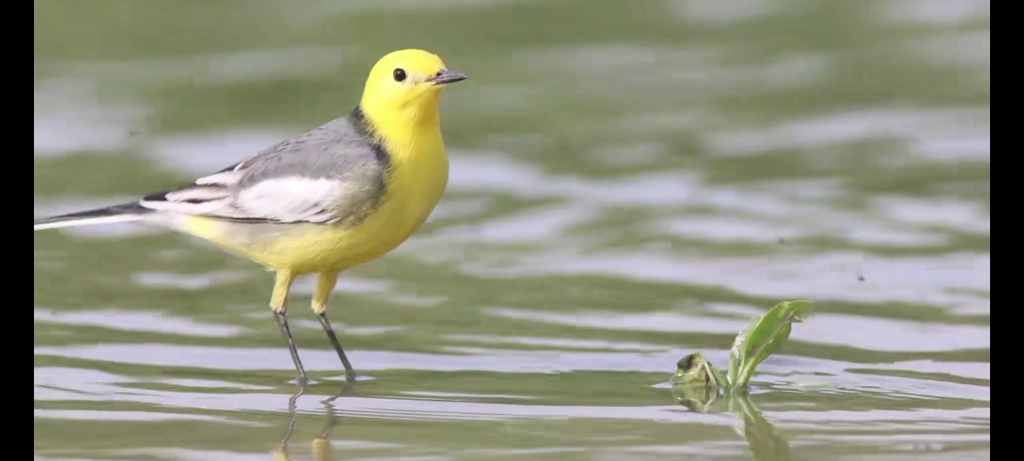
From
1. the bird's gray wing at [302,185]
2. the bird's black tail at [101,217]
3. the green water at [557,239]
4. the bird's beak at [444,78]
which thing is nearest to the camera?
the green water at [557,239]

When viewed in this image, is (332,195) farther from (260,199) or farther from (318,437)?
(318,437)

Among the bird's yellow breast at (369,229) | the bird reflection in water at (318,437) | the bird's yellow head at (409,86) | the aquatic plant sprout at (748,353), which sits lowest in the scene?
the bird reflection in water at (318,437)

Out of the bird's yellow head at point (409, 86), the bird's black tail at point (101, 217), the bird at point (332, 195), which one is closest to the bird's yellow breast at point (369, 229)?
the bird at point (332, 195)

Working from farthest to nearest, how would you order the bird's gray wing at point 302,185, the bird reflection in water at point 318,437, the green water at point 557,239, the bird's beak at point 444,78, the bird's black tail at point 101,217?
the bird's black tail at point 101,217 < the bird's beak at point 444,78 < the bird's gray wing at point 302,185 < the green water at point 557,239 < the bird reflection in water at point 318,437

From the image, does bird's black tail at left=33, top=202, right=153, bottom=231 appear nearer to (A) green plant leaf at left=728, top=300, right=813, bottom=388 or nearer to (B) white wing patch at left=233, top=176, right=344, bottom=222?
(B) white wing patch at left=233, top=176, right=344, bottom=222

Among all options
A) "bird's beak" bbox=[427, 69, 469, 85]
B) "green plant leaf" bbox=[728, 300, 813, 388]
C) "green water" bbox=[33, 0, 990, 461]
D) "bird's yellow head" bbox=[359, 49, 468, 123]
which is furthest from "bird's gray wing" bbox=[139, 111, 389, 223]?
"green plant leaf" bbox=[728, 300, 813, 388]

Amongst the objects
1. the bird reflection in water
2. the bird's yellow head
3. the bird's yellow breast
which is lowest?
the bird reflection in water

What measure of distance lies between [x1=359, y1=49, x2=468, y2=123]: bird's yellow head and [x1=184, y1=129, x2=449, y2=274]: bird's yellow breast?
11 centimetres

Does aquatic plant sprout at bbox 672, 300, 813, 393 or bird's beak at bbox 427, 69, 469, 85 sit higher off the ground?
bird's beak at bbox 427, 69, 469, 85

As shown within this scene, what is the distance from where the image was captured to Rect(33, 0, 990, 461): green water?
5.42m

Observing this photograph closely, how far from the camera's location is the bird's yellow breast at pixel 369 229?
21.2 ft

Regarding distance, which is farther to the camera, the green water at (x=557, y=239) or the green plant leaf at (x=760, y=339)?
the green plant leaf at (x=760, y=339)

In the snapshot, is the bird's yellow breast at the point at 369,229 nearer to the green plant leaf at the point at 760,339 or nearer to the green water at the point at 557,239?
the green water at the point at 557,239

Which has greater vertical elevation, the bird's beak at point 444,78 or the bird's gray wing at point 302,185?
the bird's beak at point 444,78
